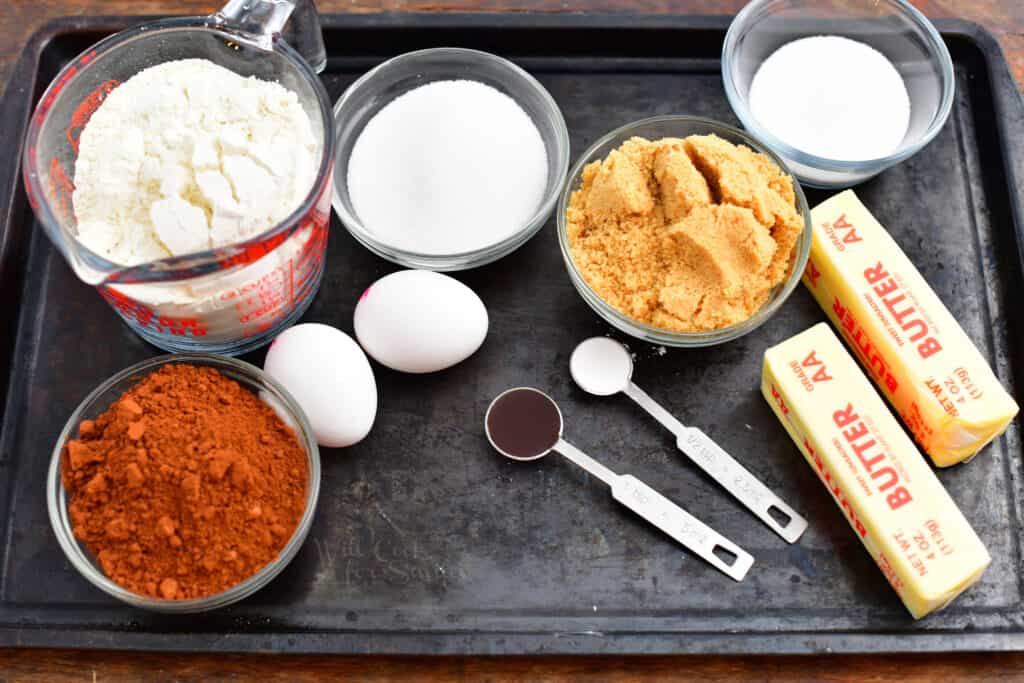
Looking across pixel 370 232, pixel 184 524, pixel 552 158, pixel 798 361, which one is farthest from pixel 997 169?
pixel 184 524

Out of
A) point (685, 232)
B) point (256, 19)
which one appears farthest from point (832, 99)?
point (256, 19)

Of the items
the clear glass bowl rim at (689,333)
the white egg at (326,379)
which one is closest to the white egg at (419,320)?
the white egg at (326,379)

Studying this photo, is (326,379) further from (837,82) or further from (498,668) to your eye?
(837,82)

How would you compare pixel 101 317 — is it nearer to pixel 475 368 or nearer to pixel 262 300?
pixel 262 300

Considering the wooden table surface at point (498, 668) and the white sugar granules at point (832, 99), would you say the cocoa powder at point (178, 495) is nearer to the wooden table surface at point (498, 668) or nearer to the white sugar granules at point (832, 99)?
the wooden table surface at point (498, 668)

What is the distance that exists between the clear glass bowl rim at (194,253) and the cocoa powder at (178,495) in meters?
0.23

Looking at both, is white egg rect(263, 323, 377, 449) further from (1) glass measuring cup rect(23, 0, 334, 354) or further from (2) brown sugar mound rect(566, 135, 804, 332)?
(2) brown sugar mound rect(566, 135, 804, 332)

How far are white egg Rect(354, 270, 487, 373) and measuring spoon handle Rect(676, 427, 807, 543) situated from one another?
38 centimetres

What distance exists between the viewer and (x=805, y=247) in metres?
1.59

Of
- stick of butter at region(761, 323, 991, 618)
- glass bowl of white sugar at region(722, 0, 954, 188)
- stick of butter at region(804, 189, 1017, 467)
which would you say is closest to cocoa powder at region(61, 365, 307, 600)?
stick of butter at region(761, 323, 991, 618)

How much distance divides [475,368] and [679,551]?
0.44 meters

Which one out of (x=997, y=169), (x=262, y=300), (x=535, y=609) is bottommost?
(x=535, y=609)

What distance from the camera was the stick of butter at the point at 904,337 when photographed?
150cm

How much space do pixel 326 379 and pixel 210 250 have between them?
0.29 meters
